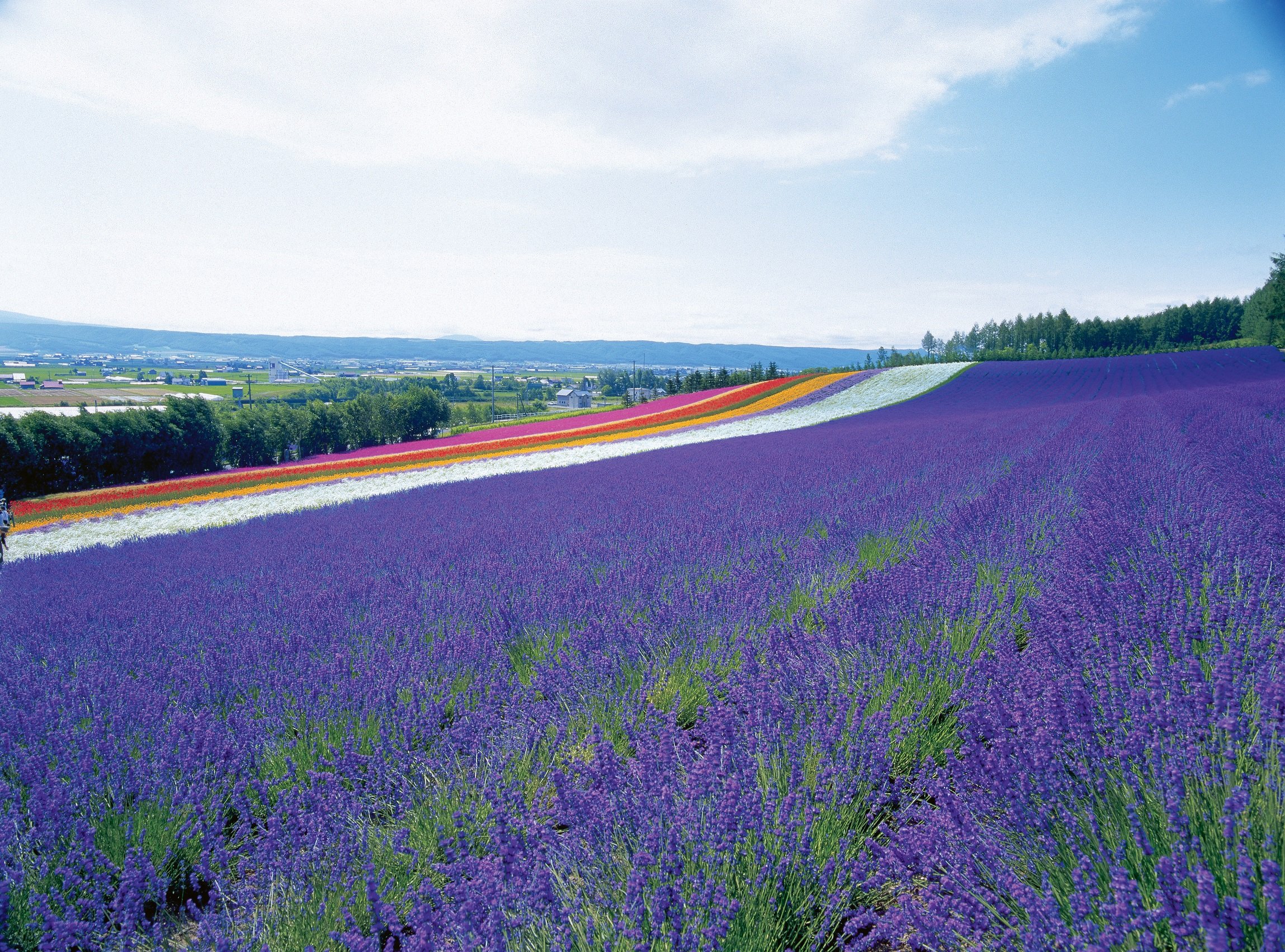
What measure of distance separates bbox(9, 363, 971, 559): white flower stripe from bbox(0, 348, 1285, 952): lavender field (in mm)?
8127

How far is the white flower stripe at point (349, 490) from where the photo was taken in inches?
422

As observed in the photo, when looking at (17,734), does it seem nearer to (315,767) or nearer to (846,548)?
(315,767)

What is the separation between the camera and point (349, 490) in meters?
14.4

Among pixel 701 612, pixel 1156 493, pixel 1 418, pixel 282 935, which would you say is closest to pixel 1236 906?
pixel 282 935

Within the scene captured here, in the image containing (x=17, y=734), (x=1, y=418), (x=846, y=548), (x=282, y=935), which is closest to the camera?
(x=282, y=935)

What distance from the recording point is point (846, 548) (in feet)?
12.9

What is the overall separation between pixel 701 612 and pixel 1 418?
2839 cm

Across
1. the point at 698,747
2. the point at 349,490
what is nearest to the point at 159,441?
the point at 349,490

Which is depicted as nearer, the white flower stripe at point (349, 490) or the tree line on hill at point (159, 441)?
the white flower stripe at point (349, 490)

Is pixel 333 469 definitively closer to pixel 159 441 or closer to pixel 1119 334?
pixel 159 441

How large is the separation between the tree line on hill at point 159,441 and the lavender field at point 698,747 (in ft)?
79.0

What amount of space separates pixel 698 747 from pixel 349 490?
1388cm

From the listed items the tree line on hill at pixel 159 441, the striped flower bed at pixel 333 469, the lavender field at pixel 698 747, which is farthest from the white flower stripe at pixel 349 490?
the tree line on hill at pixel 159 441

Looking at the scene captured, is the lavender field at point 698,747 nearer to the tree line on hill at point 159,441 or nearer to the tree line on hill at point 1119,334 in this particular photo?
the tree line on hill at point 159,441
